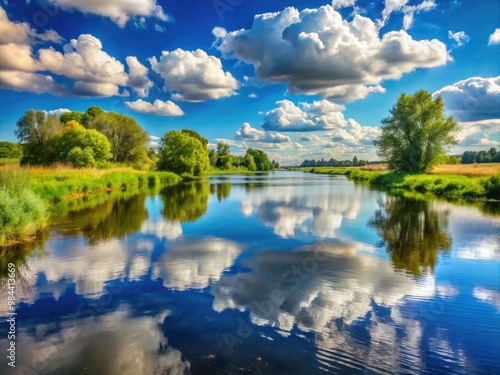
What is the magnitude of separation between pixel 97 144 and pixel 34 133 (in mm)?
16621

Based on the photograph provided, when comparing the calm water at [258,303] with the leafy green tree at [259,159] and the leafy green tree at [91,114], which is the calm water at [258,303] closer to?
the leafy green tree at [91,114]

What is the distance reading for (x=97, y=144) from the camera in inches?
1657

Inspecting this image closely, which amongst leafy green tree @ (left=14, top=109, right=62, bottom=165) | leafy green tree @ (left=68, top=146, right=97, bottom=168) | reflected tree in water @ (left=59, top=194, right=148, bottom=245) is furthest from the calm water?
leafy green tree @ (left=14, top=109, right=62, bottom=165)

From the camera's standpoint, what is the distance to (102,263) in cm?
938

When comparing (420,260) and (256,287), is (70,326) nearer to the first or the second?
(256,287)

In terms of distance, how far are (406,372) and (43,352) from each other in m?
5.33

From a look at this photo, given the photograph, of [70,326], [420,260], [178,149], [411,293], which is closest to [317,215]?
[420,260]

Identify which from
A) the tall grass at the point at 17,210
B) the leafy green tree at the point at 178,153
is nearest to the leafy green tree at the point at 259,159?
the leafy green tree at the point at 178,153

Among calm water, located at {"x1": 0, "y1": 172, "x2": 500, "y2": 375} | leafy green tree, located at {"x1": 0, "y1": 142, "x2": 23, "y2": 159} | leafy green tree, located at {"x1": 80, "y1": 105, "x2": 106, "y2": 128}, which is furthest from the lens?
leafy green tree, located at {"x1": 0, "y1": 142, "x2": 23, "y2": 159}

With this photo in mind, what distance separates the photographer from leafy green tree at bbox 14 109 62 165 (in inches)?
1955

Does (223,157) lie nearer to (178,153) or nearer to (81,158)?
(178,153)

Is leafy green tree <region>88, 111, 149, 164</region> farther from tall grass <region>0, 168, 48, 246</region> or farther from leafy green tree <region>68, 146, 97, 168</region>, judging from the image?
tall grass <region>0, 168, 48, 246</region>

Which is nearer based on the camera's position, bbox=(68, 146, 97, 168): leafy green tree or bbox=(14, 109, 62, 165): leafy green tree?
bbox=(68, 146, 97, 168): leafy green tree

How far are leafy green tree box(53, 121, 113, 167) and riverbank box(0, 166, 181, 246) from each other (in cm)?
378
